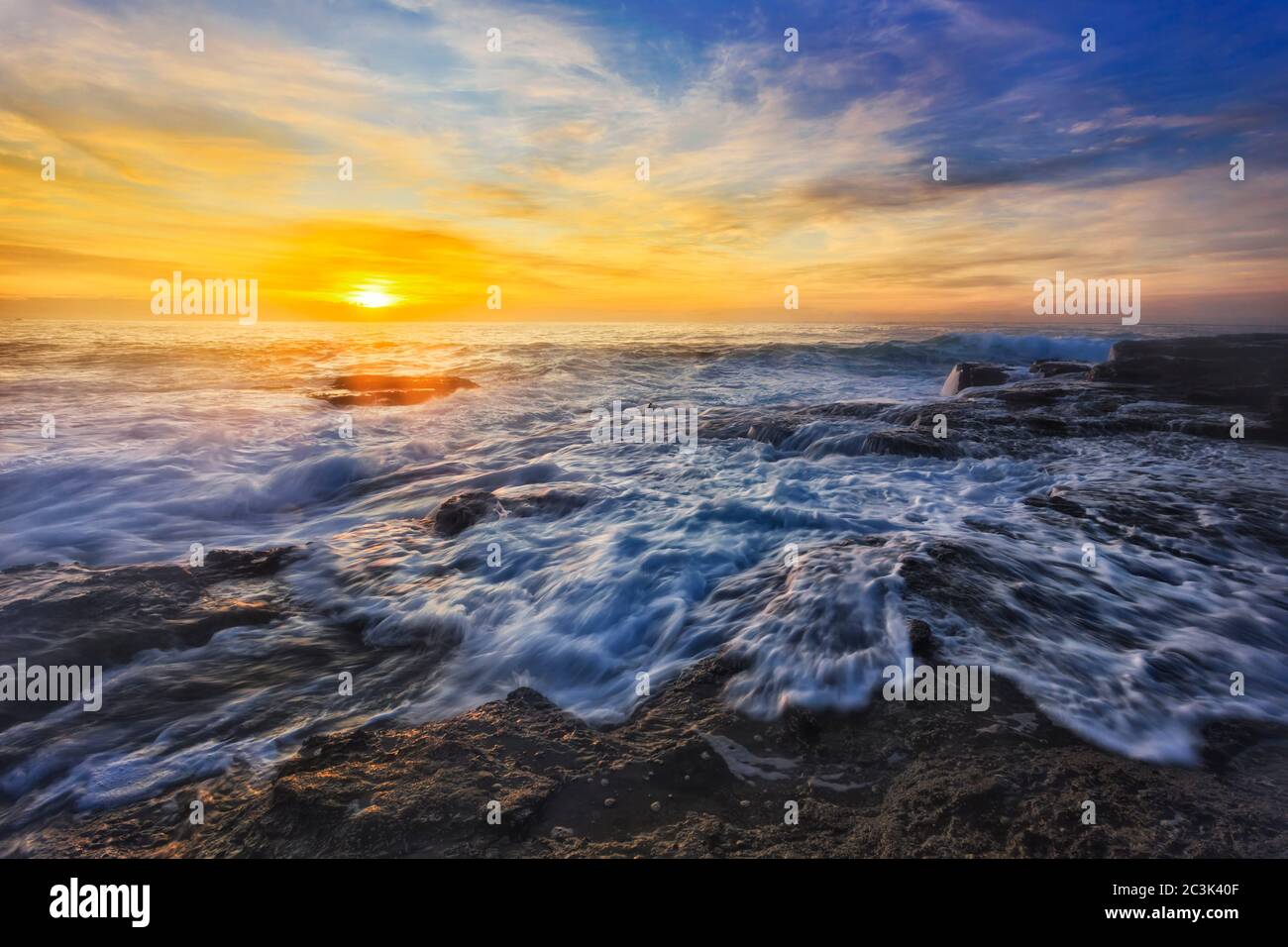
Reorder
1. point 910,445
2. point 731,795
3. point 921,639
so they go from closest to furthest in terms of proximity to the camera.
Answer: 1. point 731,795
2. point 921,639
3. point 910,445

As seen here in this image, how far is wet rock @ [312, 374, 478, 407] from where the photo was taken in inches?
708

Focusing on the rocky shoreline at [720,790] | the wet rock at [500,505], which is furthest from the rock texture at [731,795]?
the wet rock at [500,505]

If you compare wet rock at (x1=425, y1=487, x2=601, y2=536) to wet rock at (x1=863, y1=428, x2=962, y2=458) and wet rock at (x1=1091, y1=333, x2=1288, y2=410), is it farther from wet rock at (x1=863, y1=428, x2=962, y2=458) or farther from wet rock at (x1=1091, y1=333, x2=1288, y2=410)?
wet rock at (x1=1091, y1=333, x2=1288, y2=410)

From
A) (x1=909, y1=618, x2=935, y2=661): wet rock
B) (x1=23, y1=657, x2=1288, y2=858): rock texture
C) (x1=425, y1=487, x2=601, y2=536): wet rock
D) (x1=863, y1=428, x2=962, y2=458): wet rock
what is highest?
(x1=863, y1=428, x2=962, y2=458): wet rock

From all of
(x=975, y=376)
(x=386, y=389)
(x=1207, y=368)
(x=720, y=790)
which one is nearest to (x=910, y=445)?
(x=720, y=790)

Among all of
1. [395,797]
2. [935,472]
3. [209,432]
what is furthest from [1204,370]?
[209,432]

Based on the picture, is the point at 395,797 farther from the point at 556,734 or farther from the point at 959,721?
the point at 959,721

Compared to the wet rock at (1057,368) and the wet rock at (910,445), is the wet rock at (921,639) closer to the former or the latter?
the wet rock at (910,445)

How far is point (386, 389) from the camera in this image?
19359 millimetres

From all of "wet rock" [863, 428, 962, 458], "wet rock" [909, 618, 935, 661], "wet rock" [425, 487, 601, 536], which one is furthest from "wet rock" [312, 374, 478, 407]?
"wet rock" [909, 618, 935, 661]

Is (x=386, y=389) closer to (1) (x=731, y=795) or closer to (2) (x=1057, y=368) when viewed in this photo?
(1) (x=731, y=795)

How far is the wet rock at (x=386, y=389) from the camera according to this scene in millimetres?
17984

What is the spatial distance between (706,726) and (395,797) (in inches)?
70.4
